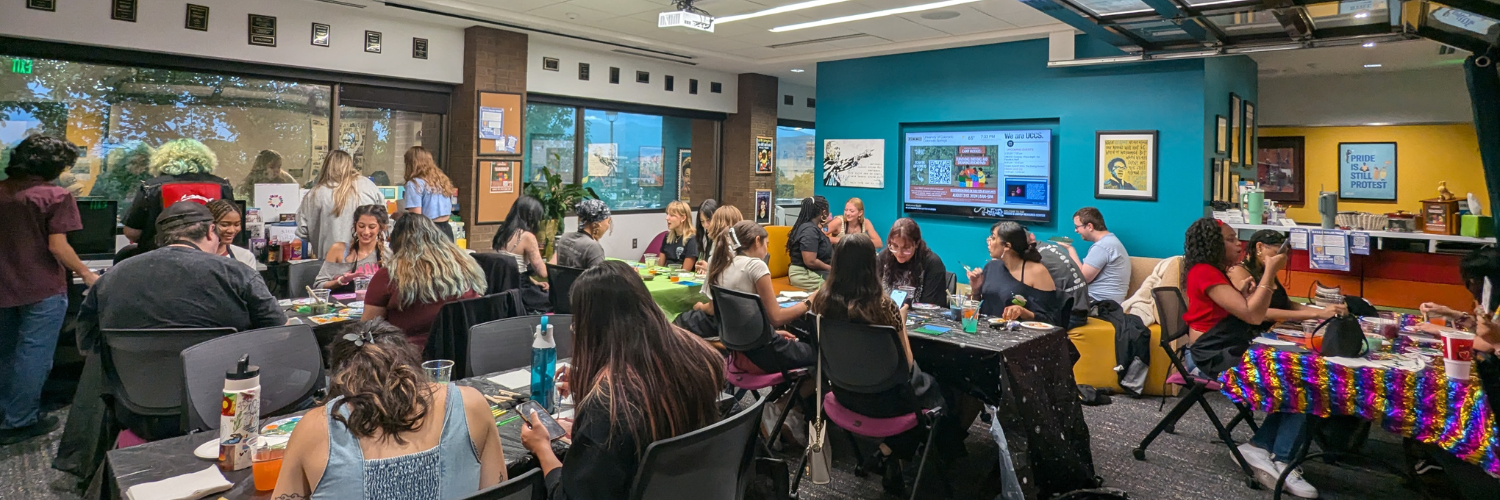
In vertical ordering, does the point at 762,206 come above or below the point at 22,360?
above

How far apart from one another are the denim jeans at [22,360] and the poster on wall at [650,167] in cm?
658

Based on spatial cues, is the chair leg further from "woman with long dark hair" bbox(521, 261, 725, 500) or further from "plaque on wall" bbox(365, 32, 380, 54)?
"plaque on wall" bbox(365, 32, 380, 54)

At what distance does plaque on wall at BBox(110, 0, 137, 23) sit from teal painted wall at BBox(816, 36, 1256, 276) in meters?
6.41

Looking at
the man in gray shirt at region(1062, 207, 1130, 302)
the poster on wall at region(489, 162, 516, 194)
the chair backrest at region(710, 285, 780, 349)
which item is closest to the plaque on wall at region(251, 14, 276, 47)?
the poster on wall at region(489, 162, 516, 194)

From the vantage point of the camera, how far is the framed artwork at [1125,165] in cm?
690

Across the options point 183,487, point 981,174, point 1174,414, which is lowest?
point 1174,414

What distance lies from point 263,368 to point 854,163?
711 cm

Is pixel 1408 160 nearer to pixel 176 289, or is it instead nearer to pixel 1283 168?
pixel 1283 168

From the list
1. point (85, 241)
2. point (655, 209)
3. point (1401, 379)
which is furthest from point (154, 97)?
point (1401, 379)

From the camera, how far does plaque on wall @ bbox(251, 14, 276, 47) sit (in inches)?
244

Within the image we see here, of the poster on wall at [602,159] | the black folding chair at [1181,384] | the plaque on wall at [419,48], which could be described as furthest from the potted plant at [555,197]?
the black folding chair at [1181,384]

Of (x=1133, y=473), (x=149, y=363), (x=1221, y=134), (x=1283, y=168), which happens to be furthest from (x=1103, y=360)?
(x=1283, y=168)

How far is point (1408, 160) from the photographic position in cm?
1005

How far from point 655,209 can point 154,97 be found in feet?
18.0
